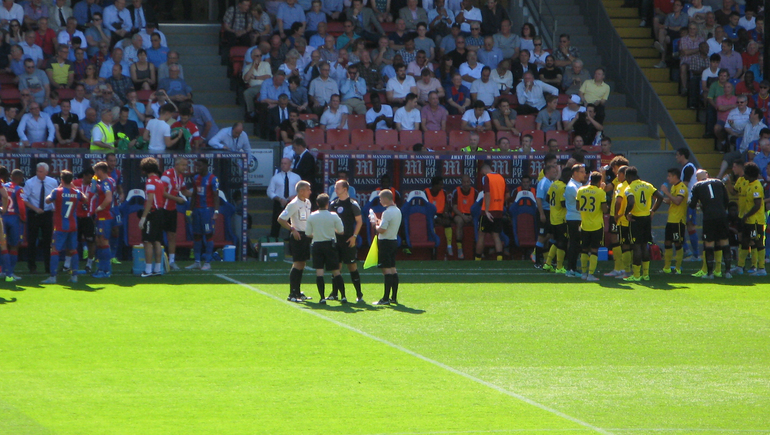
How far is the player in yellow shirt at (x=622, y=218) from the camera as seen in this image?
56.6 feet

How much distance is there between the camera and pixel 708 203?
17.6 metres

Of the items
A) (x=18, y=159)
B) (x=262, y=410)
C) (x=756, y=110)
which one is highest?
(x=756, y=110)

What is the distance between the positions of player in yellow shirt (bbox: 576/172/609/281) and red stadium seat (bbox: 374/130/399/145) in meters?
6.19

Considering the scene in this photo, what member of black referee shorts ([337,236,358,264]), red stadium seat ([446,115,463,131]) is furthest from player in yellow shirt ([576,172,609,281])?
red stadium seat ([446,115,463,131])

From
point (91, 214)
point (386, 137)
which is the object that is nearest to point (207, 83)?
A: point (386, 137)

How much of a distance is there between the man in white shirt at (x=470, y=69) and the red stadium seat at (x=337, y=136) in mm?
3944

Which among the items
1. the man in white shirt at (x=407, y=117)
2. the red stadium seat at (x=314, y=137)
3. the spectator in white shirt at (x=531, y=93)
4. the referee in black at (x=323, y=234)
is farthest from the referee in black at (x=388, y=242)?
the spectator in white shirt at (x=531, y=93)

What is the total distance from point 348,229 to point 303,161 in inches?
234

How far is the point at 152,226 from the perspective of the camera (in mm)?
16750

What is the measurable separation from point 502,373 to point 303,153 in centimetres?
1076

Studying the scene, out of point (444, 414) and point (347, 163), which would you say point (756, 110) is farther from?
point (444, 414)

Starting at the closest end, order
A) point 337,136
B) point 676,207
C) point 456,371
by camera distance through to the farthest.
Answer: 1. point 456,371
2. point 676,207
3. point 337,136

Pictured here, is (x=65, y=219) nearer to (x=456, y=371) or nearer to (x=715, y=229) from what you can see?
(x=456, y=371)

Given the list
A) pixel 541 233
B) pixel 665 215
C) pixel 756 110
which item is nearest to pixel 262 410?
pixel 541 233
